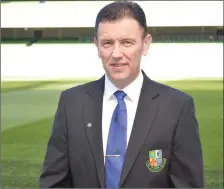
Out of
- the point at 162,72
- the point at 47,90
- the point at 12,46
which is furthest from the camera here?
the point at 12,46

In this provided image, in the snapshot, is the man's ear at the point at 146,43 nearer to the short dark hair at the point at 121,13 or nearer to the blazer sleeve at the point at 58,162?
the short dark hair at the point at 121,13

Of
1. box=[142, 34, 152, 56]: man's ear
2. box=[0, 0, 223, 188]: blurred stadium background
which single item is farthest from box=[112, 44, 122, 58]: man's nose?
box=[0, 0, 223, 188]: blurred stadium background

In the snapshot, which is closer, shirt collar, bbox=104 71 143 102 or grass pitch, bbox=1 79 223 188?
shirt collar, bbox=104 71 143 102

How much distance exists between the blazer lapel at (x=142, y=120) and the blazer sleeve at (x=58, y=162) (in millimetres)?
256

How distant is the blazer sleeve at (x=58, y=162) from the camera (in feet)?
5.85

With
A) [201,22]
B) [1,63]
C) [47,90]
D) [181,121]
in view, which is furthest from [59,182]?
[201,22]

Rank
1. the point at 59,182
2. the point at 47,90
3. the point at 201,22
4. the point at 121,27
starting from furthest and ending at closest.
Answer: the point at 201,22, the point at 47,90, the point at 59,182, the point at 121,27

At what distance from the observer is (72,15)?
125 feet

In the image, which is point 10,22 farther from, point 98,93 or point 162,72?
point 98,93

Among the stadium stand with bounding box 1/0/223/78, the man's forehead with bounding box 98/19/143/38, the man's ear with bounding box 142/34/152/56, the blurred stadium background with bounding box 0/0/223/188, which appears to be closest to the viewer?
the man's forehead with bounding box 98/19/143/38

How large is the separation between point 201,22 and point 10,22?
1594cm

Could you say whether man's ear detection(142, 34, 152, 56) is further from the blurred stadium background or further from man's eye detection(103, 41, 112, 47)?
the blurred stadium background

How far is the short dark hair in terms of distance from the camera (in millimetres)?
1663

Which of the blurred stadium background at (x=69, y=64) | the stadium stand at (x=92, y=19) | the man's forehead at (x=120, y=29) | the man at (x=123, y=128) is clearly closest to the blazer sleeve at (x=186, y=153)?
the man at (x=123, y=128)
